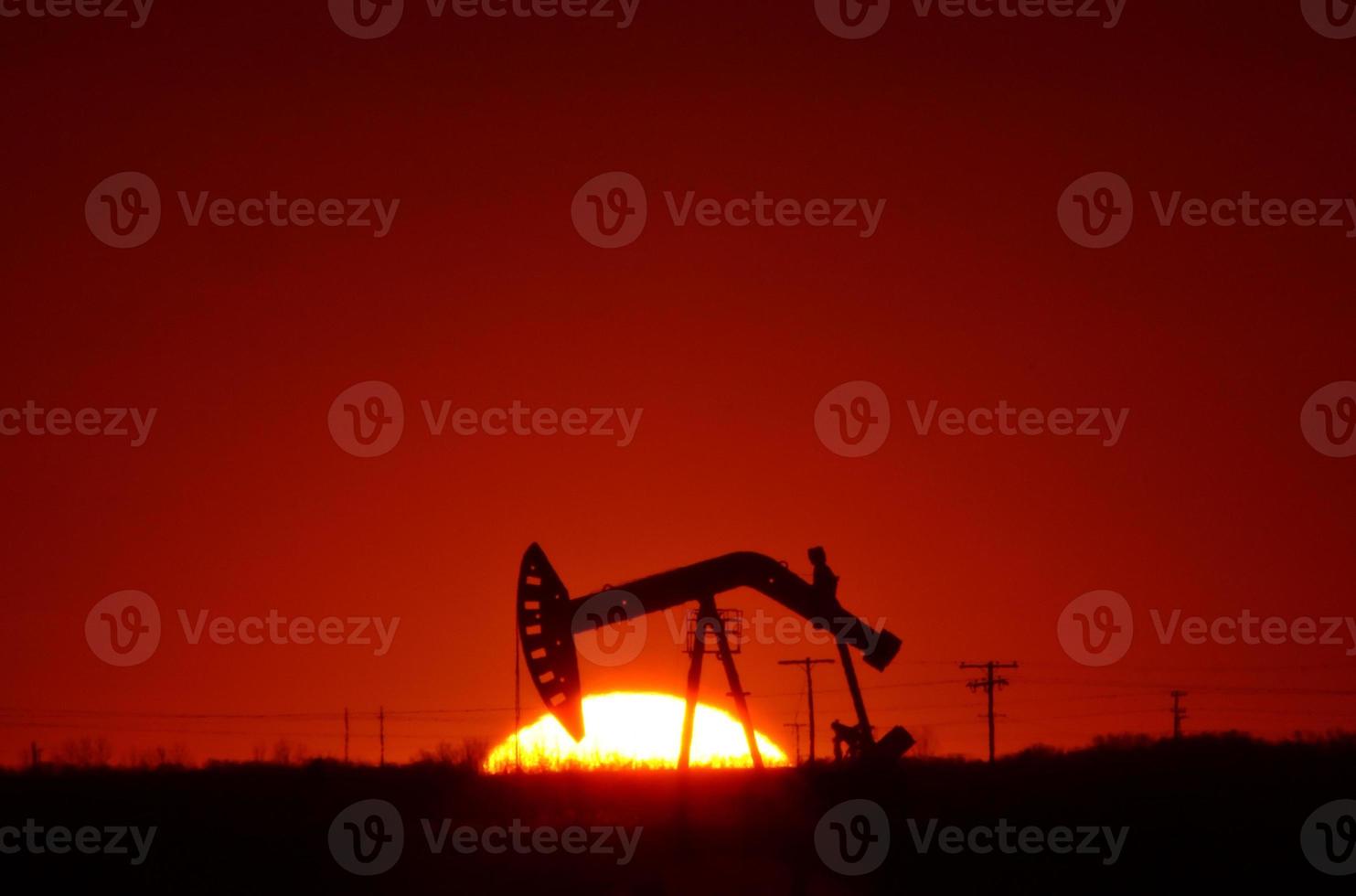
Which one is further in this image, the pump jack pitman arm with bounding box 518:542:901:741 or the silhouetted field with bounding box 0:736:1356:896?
the pump jack pitman arm with bounding box 518:542:901:741

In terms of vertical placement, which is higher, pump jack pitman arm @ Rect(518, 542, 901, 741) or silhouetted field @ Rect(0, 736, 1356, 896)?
pump jack pitman arm @ Rect(518, 542, 901, 741)

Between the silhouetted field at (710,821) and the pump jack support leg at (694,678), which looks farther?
the pump jack support leg at (694,678)

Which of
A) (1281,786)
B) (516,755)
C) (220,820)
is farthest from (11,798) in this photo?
(1281,786)
